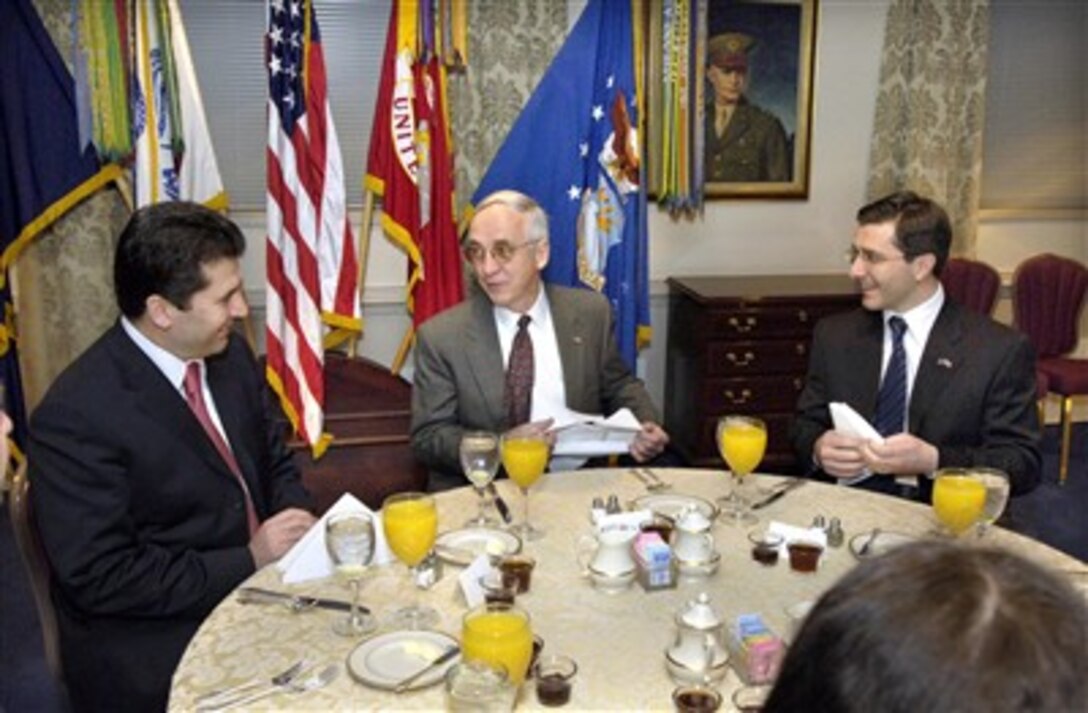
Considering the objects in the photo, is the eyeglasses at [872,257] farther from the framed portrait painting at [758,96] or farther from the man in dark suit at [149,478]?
the framed portrait painting at [758,96]

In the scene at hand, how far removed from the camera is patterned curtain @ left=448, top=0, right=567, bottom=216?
432 cm

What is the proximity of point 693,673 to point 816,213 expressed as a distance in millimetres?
3933

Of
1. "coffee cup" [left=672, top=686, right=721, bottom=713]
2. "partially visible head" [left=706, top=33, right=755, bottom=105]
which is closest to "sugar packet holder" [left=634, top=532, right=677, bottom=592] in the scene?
"coffee cup" [left=672, top=686, right=721, bottom=713]

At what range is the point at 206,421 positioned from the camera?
2.11 metres

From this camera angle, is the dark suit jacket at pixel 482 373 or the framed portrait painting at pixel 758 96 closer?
the dark suit jacket at pixel 482 373

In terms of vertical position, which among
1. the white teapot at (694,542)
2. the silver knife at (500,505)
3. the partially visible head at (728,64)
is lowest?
the silver knife at (500,505)

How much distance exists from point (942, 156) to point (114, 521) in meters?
4.25

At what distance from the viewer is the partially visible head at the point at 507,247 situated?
2768mm

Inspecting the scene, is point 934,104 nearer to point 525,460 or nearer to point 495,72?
point 495,72

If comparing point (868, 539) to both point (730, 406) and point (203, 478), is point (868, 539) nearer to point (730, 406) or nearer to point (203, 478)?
point (203, 478)

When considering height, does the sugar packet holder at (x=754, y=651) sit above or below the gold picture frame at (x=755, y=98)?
below

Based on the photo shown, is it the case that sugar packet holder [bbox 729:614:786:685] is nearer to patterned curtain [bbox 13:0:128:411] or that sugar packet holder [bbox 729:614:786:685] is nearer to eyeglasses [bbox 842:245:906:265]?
eyeglasses [bbox 842:245:906:265]

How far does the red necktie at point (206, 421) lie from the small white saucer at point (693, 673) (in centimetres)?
106

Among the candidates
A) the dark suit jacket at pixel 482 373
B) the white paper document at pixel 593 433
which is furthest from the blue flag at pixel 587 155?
the white paper document at pixel 593 433
